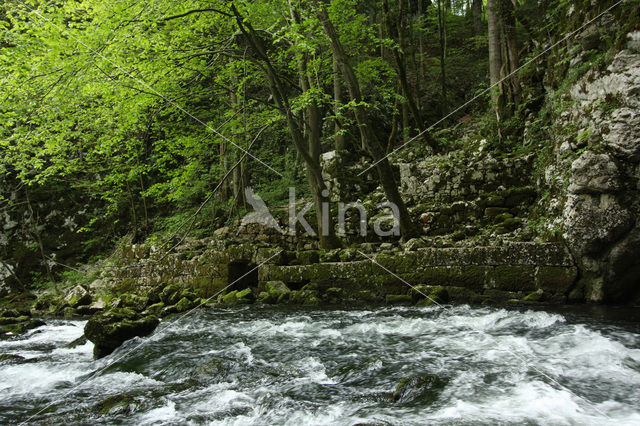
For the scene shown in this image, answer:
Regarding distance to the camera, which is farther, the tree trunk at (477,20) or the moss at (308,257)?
the tree trunk at (477,20)

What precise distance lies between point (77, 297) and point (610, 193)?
13218 millimetres

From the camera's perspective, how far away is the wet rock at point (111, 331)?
Answer: 6062mm

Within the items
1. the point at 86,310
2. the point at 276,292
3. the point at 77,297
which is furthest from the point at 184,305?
the point at 77,297

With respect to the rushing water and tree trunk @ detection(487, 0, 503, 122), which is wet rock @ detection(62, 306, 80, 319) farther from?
tree trunk @ detection(487, 0, 503, 122)

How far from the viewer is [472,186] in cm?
984

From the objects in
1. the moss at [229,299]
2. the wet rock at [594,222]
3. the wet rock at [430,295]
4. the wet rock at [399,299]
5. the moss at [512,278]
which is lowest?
the moss at [229,299]

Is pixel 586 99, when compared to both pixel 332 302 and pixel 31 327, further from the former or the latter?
pixel 31 327

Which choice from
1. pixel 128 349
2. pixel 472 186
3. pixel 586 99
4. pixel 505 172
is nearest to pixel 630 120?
pixel 586 99

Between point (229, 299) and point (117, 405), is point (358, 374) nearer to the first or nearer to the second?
point (117, 405)

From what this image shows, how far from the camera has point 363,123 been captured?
8758 millimetres

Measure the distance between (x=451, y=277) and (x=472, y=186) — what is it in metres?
3.45

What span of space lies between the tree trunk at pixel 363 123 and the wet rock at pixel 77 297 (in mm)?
9146

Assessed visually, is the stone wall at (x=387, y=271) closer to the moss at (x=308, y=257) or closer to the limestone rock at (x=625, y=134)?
the moss at (x=308, y=257)

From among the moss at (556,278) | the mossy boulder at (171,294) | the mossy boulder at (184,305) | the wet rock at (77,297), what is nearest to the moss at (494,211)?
the moss at (556,278)
